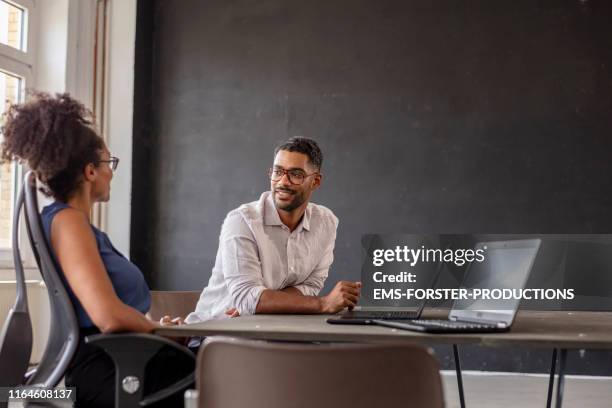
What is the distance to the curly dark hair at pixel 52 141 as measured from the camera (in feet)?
6.83

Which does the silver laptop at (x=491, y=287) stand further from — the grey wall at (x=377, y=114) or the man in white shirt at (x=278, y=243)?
the grey wall at (x=377, y=114)

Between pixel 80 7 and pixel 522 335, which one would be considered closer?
pixel 522 335

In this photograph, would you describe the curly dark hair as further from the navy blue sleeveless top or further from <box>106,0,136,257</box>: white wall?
<box>106,0,136,257</box>: white wall

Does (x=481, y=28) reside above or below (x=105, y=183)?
above

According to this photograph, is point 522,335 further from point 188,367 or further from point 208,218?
point 208,218

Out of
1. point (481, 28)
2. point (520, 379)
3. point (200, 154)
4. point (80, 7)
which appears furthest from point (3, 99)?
point (520, 379)

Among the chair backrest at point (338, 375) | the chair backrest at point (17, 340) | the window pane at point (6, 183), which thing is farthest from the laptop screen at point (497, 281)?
the window pane at point (6, 183)

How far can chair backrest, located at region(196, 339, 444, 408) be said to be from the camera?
1.34 m

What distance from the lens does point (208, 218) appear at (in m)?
5.89

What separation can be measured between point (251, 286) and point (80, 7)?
3.54 m

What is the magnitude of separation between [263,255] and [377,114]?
A: 9.47 feet

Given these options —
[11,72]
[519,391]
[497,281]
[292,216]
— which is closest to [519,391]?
[519,391]

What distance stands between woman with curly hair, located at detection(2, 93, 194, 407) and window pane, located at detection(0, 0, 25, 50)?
3126 mm

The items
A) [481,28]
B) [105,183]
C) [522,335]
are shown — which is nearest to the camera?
[522,335]
